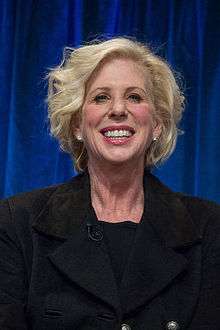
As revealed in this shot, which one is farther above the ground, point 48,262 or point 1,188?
point 1,188

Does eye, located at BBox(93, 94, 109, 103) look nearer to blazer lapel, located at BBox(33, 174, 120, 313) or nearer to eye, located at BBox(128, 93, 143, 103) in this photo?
eye, located at BBox(128, 93, 143, 103)

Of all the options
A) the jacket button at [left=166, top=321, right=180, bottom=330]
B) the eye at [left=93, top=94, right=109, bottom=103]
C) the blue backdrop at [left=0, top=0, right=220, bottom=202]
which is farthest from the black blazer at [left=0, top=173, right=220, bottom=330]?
the blue backdrop at [left=0, top=0, right=220, bottom=202]

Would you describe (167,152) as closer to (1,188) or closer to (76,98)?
(76,98)

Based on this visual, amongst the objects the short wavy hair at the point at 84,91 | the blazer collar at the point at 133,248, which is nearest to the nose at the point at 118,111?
the short wavy hair at the point at 84,91

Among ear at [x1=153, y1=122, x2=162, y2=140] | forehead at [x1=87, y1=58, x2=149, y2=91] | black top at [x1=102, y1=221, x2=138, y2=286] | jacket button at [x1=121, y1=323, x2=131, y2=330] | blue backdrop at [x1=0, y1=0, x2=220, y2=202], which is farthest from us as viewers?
blue backdrop at [x1=0, y1=0, x2=220, y2=202]

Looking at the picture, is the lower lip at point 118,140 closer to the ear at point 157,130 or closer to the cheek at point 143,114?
the cheek at point 143,114

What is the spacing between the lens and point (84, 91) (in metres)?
1.87

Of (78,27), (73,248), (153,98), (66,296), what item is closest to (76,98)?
(153,98)

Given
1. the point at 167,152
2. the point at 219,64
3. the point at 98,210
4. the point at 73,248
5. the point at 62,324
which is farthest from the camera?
the point at 219,64

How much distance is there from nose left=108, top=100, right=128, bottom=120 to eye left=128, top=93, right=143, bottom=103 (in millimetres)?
55

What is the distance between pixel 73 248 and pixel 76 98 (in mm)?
457

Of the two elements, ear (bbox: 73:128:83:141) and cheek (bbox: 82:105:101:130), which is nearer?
cheek (bbox: 82:105:101:130)

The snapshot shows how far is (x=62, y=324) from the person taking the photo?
1625 mm

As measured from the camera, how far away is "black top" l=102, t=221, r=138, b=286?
1.73 meters
